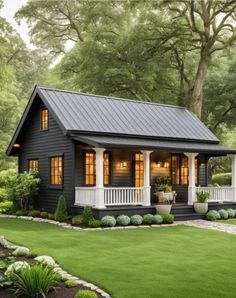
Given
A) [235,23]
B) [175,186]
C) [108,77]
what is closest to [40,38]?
[108,77]

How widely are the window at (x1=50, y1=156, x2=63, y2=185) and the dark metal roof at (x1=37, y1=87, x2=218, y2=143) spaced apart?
2.06 meters

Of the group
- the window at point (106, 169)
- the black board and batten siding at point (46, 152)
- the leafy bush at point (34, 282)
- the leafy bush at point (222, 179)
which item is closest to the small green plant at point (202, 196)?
the window at point (106, 169)

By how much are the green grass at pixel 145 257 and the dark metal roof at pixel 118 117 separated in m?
4.87

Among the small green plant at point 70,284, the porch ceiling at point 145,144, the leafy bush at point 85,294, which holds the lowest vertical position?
the small green plant at point 70,284

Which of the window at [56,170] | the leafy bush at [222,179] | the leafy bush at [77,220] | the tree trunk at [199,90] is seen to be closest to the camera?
the leafy bush at [77,220]

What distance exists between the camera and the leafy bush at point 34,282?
23.1 feet

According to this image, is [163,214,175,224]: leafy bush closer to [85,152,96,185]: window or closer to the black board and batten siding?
[85,152,96,185]: window

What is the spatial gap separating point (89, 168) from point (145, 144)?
2742mm

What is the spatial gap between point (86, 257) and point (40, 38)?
33.4 meters

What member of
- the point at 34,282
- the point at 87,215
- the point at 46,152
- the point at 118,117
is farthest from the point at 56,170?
the point at 34,282

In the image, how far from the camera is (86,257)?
33.6 ft

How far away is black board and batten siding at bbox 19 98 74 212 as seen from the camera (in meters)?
18.6

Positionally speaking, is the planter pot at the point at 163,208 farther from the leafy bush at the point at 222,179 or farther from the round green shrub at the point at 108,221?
the leafy bush at the point at 222,179

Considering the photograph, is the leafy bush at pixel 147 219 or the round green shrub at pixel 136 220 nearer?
the round green shrub at pixel 136 220
